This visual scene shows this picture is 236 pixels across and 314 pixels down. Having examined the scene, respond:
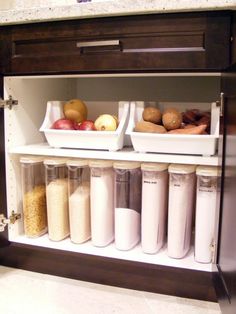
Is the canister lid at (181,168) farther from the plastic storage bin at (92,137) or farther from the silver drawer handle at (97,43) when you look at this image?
the silver drawer handle at (97,43)

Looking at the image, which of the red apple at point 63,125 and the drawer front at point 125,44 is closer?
the drawer front at point 125,44

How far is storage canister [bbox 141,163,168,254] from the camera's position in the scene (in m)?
0.90

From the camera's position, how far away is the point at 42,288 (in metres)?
0.92

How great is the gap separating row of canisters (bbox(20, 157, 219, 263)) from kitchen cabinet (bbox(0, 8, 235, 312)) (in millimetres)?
35

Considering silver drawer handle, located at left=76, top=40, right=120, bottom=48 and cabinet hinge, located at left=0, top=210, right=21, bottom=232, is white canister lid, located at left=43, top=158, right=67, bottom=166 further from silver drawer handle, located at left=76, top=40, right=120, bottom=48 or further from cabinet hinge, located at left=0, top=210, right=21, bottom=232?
silver drawer handle, located at left=76, top=40, right=120, bottom=48

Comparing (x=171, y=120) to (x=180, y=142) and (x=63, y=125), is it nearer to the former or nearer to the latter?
(x=180, y=142)

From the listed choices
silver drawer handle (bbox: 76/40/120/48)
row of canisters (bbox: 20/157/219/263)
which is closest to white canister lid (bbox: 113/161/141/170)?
row of canisters (bbox: 20/157/219/263)

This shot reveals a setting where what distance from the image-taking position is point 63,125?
103cm

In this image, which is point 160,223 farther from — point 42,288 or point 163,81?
point 163,81

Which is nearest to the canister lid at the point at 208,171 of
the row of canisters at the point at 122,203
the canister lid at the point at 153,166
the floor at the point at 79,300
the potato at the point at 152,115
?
the row of canisters at the point at 122,203

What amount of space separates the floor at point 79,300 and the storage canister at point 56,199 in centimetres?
15

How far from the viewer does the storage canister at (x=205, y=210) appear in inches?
33.6

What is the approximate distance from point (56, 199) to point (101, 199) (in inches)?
6.4

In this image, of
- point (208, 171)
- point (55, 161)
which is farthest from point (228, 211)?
point (55, 161)
